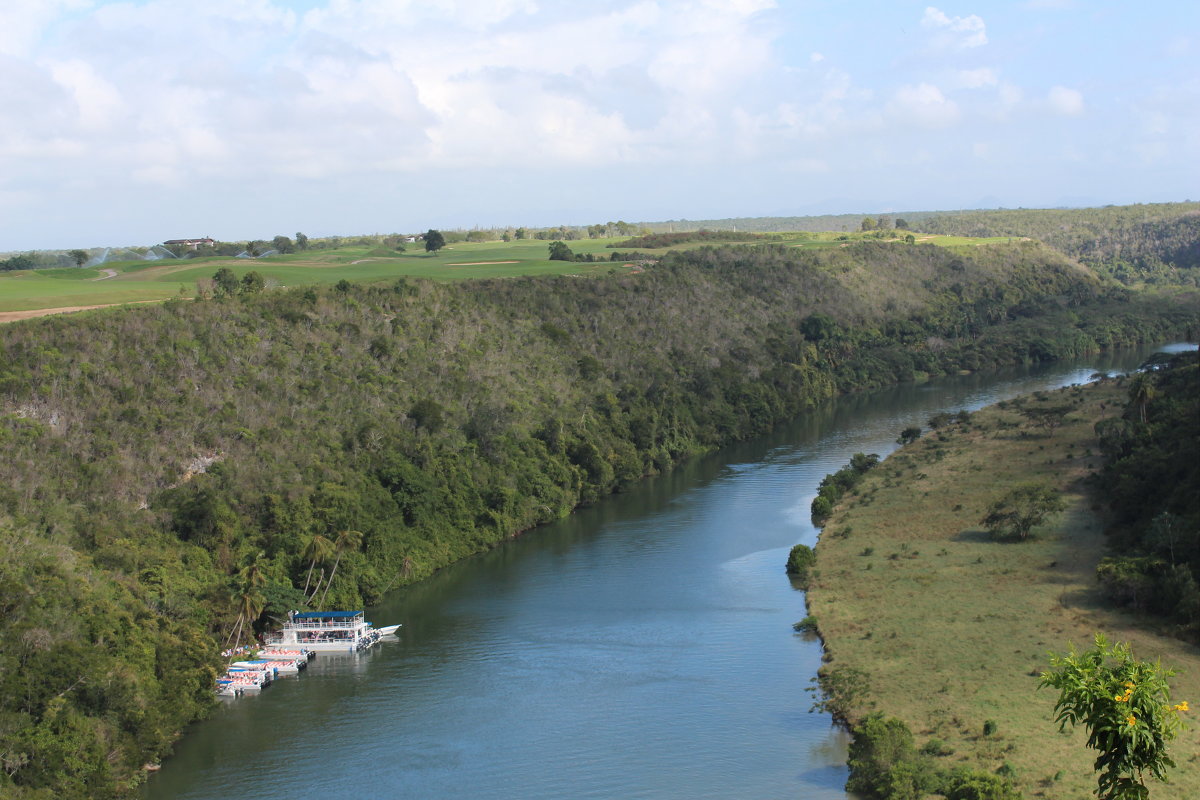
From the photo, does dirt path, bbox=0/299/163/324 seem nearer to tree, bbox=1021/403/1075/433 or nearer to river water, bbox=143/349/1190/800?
river water, bbox=143/349/1190/800

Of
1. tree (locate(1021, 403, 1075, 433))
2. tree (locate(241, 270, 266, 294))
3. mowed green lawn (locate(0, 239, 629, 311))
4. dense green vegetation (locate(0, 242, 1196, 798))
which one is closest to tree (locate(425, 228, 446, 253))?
mowed green lawn (locate(0, 239, 629, 311))

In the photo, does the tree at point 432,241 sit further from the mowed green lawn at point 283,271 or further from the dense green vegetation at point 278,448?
the dense green vegetation at point 278,448

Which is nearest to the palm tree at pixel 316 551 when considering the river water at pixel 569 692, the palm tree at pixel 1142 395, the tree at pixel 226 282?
the river water at pixel 569 692

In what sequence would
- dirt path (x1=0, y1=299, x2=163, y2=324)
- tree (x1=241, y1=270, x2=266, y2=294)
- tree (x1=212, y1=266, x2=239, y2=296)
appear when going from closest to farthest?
dirt path (x1=0, y1=299, x2=163, y2=324) → tree (x1=212, y1=266, x2=239, y2=296) → tree (x1=241, y1=270, x2=266, y2=294)

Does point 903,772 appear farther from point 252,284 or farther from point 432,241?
point 432,241

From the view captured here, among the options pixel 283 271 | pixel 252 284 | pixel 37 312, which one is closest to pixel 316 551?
pixel 37 312

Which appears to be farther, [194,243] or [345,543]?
[194,243]
